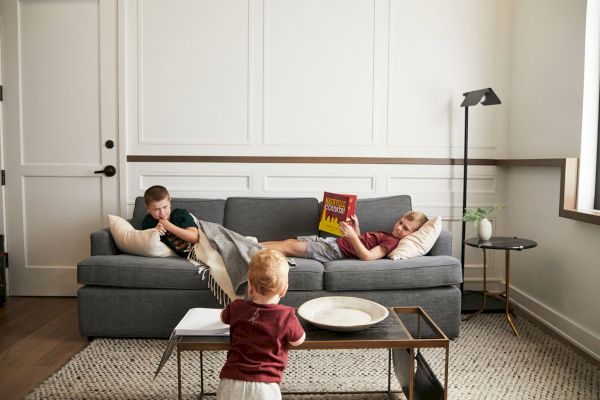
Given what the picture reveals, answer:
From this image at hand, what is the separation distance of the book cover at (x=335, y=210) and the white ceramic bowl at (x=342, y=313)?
1.14 meters

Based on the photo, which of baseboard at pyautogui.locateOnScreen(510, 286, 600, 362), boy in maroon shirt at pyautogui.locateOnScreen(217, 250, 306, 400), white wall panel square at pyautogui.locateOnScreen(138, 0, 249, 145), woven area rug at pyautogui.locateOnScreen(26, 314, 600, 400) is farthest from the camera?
white wall panel square at pyautogui.locateOnScreen(138, 0, 249, 145)

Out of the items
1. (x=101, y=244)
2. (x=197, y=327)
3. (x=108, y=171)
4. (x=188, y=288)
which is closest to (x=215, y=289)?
(x=188, y=288)

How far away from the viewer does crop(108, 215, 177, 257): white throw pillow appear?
2908 millimetres

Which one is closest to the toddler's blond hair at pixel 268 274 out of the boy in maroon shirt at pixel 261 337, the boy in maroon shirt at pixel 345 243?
the boy in maroon shirt at pixel 261 337

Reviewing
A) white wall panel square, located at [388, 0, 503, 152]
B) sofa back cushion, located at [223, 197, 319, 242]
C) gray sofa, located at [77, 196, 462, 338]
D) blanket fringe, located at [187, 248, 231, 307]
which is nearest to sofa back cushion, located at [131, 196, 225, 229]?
sofa back cushion, located at [223, 197, 319, 242]

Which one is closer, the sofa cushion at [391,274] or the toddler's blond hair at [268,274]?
the toddler's blond hair at [268,274]

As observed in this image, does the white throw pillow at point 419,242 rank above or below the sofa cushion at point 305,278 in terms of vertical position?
above

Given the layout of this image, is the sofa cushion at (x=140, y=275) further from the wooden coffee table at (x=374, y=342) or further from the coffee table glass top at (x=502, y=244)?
the coffee table glass top at (x=502, y=244)

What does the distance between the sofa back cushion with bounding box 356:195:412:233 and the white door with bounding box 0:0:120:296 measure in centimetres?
180

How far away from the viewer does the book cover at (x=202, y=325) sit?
5.88 feet

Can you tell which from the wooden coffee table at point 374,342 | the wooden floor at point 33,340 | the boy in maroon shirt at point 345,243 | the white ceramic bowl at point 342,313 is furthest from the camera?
the boy in maroon shirt at point 345,243

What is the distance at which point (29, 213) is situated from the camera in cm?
379

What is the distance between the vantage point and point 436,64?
3.75 meters

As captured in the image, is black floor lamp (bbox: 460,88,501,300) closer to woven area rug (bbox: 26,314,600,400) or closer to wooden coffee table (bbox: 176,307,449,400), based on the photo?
woven area rug (bbox: 26,314,600,400)
